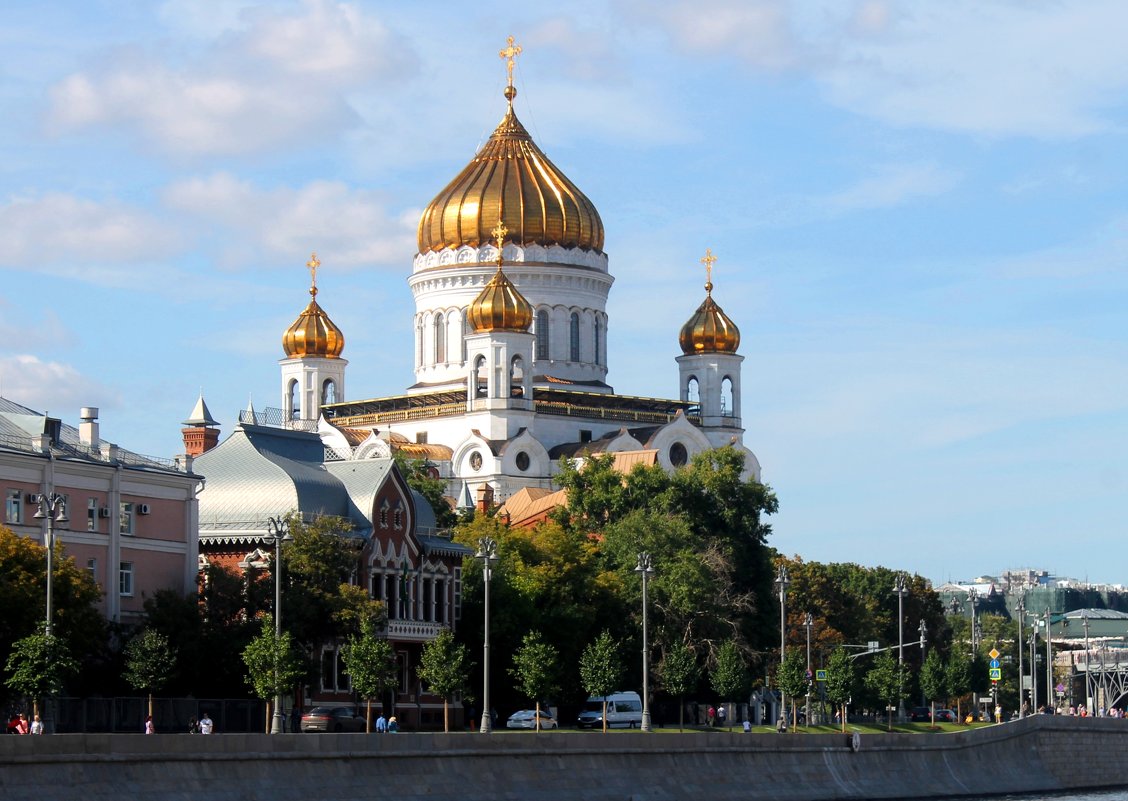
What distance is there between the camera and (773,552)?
10181cm

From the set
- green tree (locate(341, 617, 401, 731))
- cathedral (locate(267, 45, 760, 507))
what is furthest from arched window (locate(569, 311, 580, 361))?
green tree (locate(341, 617, 401, 731))

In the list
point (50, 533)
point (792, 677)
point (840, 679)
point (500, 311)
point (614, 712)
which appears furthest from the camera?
point (500, 311)

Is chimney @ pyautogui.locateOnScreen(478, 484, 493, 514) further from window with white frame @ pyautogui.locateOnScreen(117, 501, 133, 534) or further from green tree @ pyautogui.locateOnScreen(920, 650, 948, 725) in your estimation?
window with white frame @ pyautogui.locateOnScreen(117, 501, 133, 534)

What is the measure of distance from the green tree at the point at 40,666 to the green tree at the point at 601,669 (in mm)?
23683

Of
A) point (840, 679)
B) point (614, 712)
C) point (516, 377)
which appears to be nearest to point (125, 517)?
point (614, 712)

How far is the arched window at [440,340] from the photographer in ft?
409

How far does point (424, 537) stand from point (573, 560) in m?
6.88

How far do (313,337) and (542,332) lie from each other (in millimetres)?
13318

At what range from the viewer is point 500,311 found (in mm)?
116688

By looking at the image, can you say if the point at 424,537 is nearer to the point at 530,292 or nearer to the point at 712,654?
the point at 712,654

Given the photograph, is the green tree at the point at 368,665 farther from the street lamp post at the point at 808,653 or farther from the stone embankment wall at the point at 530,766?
the street lamp post at the point at 808,653

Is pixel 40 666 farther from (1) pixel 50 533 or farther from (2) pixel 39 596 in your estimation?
(2) pixel 39 596

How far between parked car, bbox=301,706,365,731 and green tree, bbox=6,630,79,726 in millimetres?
11992

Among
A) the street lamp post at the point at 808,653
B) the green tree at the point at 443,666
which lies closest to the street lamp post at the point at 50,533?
the green tree at the point at 443,666
